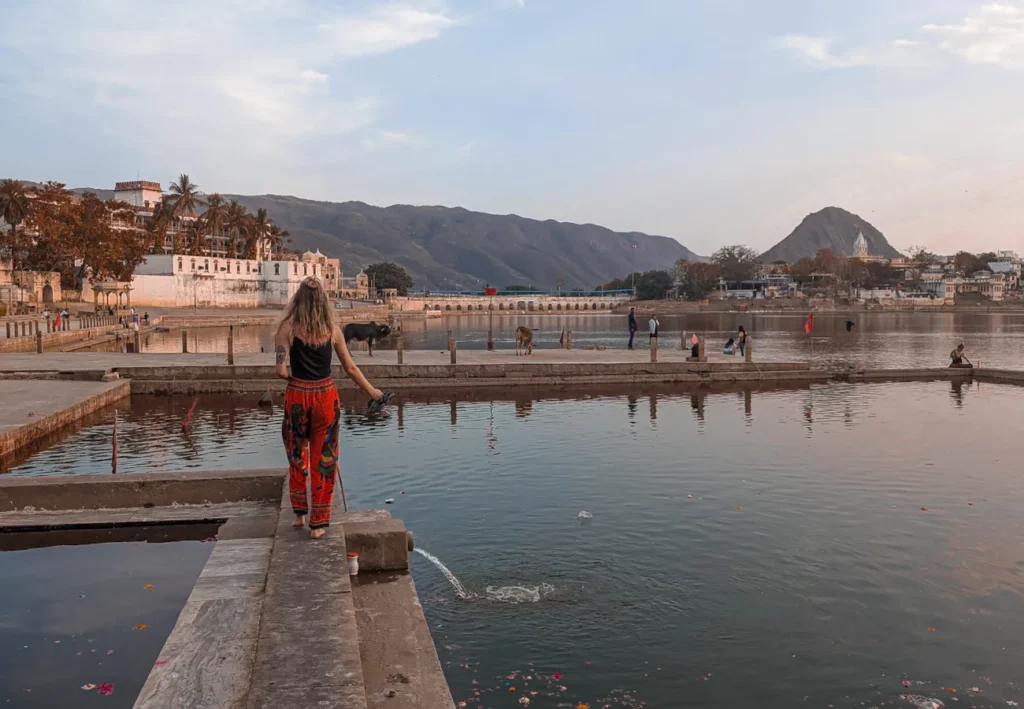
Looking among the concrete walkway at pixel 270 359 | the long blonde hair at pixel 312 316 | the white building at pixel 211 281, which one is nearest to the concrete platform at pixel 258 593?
the long blonde hair at pixel 312 316

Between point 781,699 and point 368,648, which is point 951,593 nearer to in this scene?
point 781,699

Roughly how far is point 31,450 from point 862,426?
17.8 meters

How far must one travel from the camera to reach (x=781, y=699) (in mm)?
6582

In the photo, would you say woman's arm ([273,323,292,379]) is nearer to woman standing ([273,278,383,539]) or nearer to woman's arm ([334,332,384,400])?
woman standing ([273,278,383,539])

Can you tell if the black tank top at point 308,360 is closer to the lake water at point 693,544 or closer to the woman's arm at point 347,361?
the woman's arm at point 347,361

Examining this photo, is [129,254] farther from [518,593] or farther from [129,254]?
[518,593]

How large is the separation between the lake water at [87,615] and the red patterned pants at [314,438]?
145cm

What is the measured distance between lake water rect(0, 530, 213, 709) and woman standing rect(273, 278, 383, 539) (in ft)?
Answer: 4.88

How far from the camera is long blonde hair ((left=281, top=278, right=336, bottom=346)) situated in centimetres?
671

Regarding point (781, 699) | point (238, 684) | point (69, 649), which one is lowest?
point (781, 699)

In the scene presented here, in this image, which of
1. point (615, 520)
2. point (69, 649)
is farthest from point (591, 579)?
point (69, 649)

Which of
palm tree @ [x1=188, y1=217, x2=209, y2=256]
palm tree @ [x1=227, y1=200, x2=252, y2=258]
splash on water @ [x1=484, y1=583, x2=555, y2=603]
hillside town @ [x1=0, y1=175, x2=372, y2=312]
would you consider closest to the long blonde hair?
splash on water @ [x1=484, y1=583, x2=555, y2=603]

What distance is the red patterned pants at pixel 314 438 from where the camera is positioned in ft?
22.2

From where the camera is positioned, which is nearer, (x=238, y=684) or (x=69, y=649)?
(x=238, y=684)
